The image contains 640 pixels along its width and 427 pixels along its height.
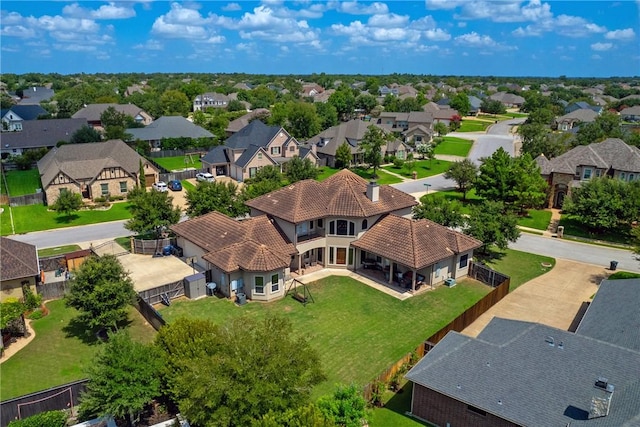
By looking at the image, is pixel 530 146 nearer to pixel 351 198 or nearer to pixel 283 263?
pixel 351 198

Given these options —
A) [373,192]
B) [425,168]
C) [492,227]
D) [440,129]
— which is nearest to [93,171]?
[373,192]

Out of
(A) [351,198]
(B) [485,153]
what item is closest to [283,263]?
(A) [351,198]

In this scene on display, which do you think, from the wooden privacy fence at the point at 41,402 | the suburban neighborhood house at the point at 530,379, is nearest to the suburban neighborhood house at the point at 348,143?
the suburban neighborhood house at the point at 530,379

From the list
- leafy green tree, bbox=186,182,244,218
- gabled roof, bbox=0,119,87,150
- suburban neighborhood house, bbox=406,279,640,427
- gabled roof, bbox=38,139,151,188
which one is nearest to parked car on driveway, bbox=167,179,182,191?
gabled roof, bbox=38,139,151,188

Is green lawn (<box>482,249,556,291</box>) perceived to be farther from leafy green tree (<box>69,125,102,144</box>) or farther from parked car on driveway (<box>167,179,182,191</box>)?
leafy green tree (<box>69,125,102,144</box>)

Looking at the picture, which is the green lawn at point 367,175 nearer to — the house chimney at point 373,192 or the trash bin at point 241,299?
the house chimney at point 373,192

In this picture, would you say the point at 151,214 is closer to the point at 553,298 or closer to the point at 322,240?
the point at 322,240

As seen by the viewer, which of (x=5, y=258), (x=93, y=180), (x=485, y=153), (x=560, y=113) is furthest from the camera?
(x=560, y=113)
